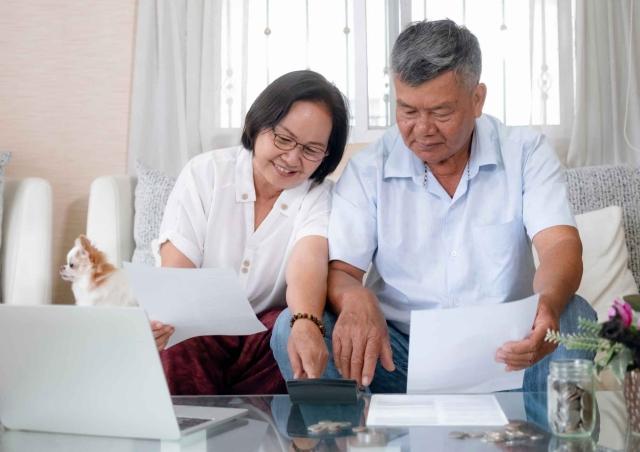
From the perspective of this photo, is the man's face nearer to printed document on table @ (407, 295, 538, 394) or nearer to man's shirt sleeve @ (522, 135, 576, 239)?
man's shirt sleeve @ (522, 135, 576, 239)

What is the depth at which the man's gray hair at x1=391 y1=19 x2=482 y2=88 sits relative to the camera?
1780mm

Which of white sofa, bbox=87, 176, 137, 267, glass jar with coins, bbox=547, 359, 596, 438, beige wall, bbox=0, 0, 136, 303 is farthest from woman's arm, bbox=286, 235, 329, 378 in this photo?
beige wall, bbox=0, 0, 136, 303

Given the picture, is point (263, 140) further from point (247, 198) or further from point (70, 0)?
point (70, 0)

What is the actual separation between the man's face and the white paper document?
1.88 feet

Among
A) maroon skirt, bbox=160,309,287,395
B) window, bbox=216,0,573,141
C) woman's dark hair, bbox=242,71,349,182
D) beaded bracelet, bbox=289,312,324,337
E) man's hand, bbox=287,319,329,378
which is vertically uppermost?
window, bbox=216,0,573,141

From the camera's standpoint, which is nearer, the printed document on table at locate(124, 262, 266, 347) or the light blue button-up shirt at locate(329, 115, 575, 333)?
the printed document on table at locate(124, 262, 266, 347)

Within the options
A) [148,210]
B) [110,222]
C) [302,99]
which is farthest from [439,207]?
[110,222]

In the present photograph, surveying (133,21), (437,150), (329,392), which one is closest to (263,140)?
(437,150)

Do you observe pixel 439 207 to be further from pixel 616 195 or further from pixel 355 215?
pixel 616 195

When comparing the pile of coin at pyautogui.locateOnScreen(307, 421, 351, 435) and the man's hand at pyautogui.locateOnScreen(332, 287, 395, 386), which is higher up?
the man's hand at pyautogui.locateOnScreen(332, 287, 395, 386)

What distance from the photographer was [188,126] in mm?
3184

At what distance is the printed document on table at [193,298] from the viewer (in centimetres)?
142

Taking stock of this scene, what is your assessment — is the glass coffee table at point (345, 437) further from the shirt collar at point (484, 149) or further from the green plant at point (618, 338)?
the shirt collar at point (484, 149)

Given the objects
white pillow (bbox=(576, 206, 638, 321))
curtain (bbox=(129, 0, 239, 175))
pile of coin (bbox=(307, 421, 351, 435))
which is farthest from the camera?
curtain (bbox=(129, 0, 239, 175))
